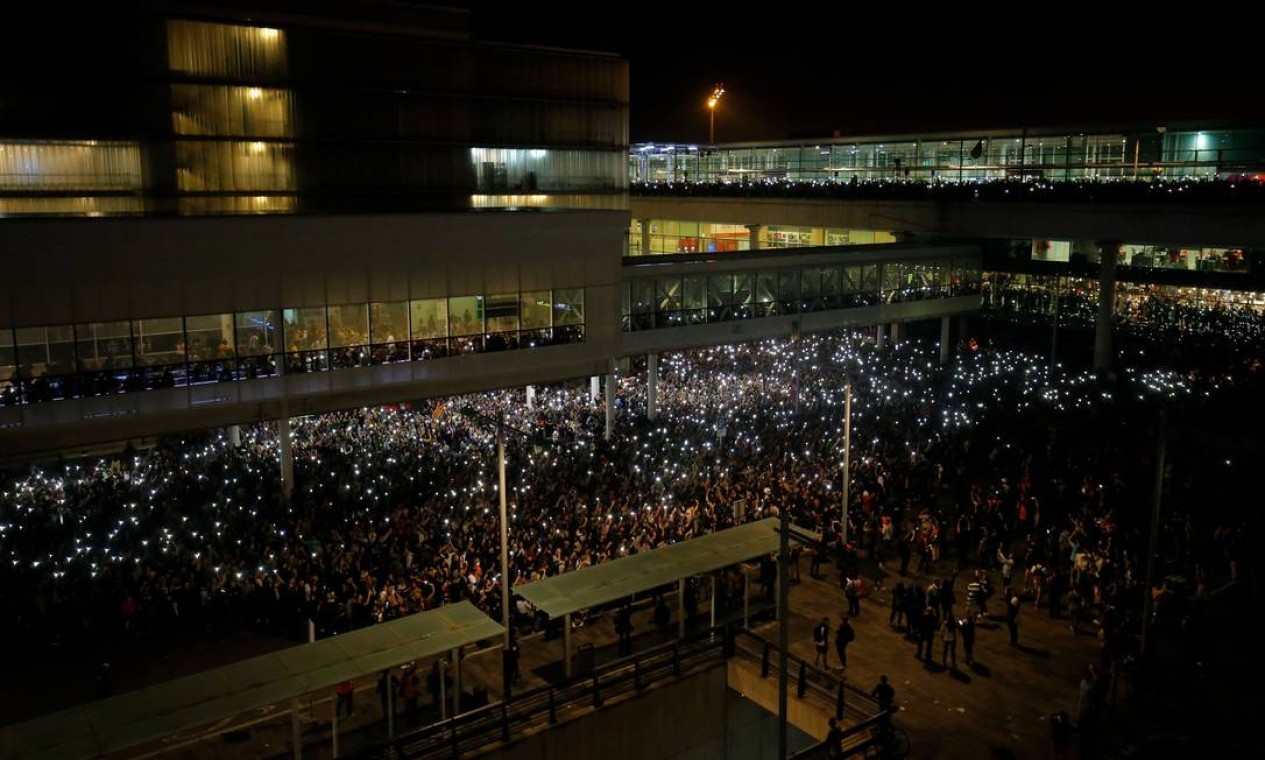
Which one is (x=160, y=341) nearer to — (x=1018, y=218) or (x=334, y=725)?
(x=334, y=725)

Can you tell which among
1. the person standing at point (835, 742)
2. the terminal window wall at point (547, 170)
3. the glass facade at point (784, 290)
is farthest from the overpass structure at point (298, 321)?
the person standing at point (835, 742)

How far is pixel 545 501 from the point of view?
77.7ft

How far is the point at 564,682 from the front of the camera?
618 inches

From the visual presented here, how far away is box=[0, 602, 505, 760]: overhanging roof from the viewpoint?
12.5 metres

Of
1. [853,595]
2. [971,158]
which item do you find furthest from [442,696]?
[971,158]

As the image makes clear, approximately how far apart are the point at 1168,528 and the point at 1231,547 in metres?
1.48

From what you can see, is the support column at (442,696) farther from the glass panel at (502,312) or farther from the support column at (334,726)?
the glass panel at (502,312)

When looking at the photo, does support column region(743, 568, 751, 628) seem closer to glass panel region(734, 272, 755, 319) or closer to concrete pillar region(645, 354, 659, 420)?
concrete pillar region(645, 354, 659, 420)

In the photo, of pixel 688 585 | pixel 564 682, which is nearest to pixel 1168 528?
pixel 688 585

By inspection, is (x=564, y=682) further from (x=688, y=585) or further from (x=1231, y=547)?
(x=1231, y=547)

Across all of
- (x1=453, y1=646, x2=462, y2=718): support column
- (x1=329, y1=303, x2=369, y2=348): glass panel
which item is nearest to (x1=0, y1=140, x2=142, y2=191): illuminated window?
(x1=329, y1=303, x2=369, y2=348): glass panel

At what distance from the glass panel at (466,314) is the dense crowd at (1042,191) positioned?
2532 cm

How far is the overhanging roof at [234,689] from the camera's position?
12.5 metres

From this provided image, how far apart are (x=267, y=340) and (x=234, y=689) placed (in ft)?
49.0
